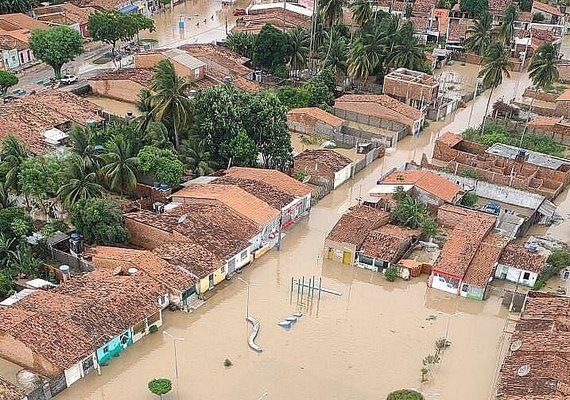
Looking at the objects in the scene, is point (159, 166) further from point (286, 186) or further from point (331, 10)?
point (331, 10)

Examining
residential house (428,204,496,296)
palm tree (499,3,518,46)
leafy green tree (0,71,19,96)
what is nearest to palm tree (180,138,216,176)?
residential house (428,204,496,296)

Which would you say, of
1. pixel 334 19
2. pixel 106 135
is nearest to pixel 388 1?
pixel 334 19

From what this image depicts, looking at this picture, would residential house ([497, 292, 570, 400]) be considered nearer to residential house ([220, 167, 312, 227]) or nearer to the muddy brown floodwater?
the muddy brown floodwater

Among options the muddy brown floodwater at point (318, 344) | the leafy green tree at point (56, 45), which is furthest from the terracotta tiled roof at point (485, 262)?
the leafy green tree at point (56, 45)

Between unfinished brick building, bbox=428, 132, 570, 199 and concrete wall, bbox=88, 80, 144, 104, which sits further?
concrete wall, bbox=88, 80, 144, 104

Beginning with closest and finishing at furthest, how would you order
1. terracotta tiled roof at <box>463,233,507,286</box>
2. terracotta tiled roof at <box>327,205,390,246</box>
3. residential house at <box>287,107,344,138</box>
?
terracotta tiled roof at <box>463,233,507,286</box> < terracotta tiled roof at <box>327,205,390,246</box> < residential house at <box>287,107,344,138</box>

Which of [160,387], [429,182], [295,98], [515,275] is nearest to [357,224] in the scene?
[429,182]

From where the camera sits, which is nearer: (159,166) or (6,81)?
(159,166)

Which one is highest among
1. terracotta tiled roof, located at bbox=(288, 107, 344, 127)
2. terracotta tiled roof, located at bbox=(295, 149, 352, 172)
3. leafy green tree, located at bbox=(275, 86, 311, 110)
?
leafy green tree, located at bbox=(275, 86, 311, 110)
